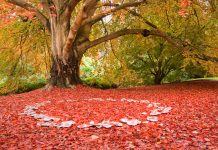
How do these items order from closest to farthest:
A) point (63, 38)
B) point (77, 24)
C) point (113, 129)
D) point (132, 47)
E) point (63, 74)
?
point (113, 129) → point (77, 24) → point (63, 74) → point (63, 38) → point (132, 47)

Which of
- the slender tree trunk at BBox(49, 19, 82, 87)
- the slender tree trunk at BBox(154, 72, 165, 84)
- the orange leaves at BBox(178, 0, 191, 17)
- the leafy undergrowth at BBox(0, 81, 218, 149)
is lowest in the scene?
the leafy undergrowth at BBox(0, 81, 218, 149)

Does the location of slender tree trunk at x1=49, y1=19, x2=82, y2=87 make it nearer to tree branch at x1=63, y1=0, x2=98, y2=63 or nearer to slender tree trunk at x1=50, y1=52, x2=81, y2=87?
slender tree trunk at x1=50, y1=52, x2=81, y2=87

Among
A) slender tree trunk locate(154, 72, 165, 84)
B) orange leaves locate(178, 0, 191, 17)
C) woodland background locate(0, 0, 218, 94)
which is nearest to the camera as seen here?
orange leaves locate(178, 0, 191, 17)

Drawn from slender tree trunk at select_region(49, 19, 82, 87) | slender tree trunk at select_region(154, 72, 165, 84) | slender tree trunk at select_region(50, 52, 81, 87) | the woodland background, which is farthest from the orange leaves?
slender tree trunk at select_region(154, 72, 165, 84)

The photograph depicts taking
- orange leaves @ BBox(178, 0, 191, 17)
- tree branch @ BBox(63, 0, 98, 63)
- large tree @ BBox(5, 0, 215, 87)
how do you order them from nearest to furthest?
Result: orange leaves @ BBox(178, 0, 191, 17) → tree branch @ BBox(63, 0, 98, 63) → large tree @ BBox(5, 0, 215, 87)

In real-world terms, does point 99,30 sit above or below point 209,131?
above

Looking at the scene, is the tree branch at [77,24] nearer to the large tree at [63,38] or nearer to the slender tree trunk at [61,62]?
the large tree at [63,38]

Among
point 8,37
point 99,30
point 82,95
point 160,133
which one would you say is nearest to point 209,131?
point 160,133

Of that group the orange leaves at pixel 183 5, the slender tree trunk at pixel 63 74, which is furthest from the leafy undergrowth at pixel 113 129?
the slender tree trunk at pixel 63 74

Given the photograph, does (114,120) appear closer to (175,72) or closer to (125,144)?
(125,144)

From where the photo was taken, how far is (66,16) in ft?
31.9

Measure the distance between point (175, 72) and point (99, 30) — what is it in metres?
5.67

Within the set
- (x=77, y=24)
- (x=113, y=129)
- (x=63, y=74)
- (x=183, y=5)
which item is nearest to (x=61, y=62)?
(x=63, y=74)

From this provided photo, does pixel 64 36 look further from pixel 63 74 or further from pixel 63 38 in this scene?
pixel 63 74
